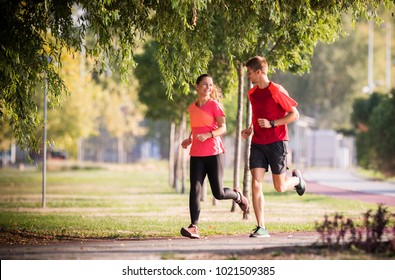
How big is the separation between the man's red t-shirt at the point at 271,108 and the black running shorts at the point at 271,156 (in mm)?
64

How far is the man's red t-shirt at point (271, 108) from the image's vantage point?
11594 millimetres

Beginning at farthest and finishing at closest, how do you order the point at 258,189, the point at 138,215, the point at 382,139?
the point at 382,139, the point at 138,215, the point at 258,189

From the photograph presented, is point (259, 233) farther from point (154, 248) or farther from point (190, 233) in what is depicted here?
point (154, 248)

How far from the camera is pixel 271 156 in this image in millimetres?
11734

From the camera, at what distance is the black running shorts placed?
38.4 ft

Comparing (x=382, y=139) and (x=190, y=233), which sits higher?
(x=382, y=139)

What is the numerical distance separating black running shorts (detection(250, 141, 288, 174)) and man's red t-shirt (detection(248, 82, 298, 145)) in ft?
0.21

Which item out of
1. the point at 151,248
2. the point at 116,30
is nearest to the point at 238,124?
the point at 116,30

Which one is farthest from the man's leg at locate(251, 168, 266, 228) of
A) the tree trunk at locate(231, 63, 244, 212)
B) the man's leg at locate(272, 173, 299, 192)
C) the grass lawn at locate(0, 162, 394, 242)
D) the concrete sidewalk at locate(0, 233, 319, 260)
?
the tree trunk at locate(231, 63, 244, 212)

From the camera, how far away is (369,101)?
159 feet

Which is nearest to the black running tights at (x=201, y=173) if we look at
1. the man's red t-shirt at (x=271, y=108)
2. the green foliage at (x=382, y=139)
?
the man's red t-shirt at (x=271, y=108)

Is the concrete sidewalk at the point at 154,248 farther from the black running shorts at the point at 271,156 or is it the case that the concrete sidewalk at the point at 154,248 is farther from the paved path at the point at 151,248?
the black running shorts at the point at 271,156

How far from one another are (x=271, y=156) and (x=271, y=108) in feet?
1.97

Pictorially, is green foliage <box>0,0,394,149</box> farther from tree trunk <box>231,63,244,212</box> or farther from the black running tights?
tree trunk <box>231,63,244,212</box>
